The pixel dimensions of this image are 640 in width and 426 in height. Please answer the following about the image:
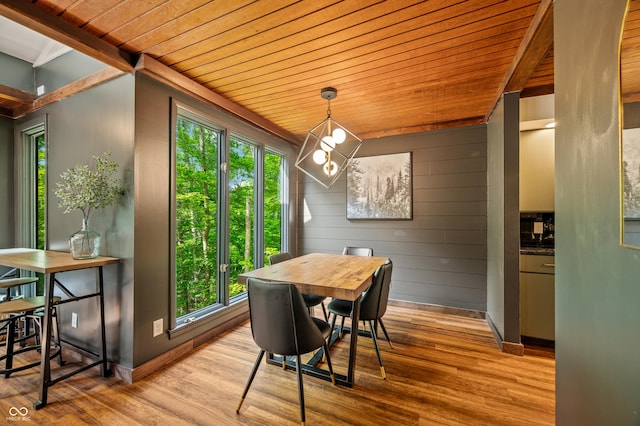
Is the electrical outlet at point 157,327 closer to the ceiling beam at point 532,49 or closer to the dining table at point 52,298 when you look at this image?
the dining table at point 52,298

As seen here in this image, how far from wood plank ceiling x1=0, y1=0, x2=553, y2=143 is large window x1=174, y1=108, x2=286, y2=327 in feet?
1.92

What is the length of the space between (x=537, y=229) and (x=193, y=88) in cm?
411

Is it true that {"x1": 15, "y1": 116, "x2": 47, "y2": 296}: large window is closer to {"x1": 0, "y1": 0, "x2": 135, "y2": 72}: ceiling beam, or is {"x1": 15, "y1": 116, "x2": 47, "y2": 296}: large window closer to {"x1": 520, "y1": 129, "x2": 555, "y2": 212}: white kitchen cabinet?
{"x1": 0, "y1": 0, "x2": 135, "y2": 72}: ceiling beam

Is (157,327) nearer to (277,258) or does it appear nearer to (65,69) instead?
(277,258)

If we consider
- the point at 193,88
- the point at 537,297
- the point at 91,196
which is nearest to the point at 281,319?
the point at 91,196

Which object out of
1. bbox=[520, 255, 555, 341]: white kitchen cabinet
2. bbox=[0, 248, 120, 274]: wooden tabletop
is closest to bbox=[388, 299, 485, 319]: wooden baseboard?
bbox=[520, 255, 555, 341]: white kitchen cabinet

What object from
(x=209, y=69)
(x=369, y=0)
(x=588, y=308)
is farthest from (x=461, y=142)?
(x=209, y=69)

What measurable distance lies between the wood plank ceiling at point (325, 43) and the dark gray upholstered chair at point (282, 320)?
1721 mm

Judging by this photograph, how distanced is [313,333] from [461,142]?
3.18 m

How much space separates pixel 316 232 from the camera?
4395 mm

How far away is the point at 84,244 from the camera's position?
6.73 feet

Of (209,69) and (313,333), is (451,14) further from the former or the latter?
(313,333)

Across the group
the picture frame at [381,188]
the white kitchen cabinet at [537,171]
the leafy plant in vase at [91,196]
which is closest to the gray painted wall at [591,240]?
the white kitchen cabinet at [537,171]

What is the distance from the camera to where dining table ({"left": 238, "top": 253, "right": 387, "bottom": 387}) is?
1707 mm
